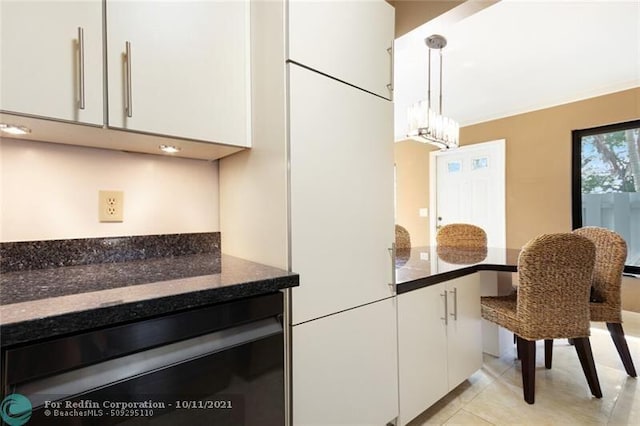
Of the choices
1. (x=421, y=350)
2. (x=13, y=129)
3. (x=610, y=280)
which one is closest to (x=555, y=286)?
(x=610, y=280)

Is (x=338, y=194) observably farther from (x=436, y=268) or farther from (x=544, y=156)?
(x=544, y=156)

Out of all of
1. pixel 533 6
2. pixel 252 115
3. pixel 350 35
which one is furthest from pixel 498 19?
pixel 252 115

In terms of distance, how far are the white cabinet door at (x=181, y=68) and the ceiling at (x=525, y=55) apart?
3.15 feet

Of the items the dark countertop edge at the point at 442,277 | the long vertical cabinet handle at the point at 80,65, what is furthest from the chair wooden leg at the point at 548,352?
the long vertical cabinet handle at the point at 80,65

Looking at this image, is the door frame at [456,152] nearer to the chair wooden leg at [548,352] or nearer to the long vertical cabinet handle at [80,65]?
the chair wooden leg at [548,352]

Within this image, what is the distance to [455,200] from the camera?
4.61 meters

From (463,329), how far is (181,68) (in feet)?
6.09

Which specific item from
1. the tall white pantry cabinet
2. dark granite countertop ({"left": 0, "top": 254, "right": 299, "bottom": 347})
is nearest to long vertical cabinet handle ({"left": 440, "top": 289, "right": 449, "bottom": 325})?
the tall white pantry cabinet

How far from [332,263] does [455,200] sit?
400 cm

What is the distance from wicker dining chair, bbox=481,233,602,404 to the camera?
163 cm

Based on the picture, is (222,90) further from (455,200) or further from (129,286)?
(455,200)

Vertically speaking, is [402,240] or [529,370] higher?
[402,240]

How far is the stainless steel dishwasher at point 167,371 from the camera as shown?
1.98 ft

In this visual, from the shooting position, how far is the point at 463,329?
1751mm
